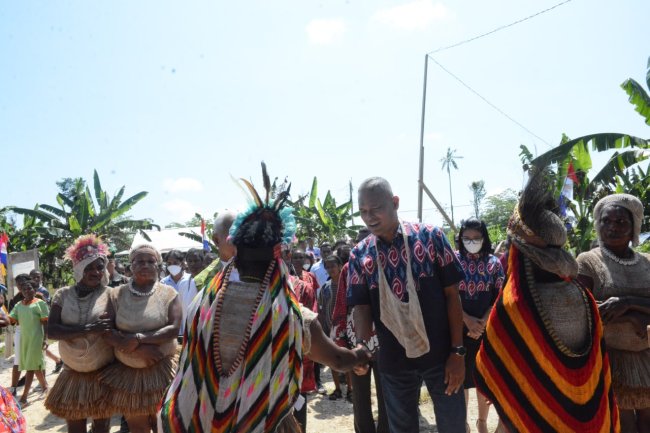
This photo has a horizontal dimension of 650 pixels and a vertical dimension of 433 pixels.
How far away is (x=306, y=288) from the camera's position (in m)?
5.09

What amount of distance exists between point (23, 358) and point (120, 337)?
507 cm

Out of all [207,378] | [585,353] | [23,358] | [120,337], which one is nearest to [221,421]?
[207,378]

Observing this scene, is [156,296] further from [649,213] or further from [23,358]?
[649,213]

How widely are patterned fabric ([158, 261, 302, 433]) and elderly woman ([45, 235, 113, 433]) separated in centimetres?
204

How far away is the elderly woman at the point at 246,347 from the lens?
239 cm

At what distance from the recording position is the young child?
316 inches

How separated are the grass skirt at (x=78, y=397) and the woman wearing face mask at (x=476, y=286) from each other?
324 centimetres

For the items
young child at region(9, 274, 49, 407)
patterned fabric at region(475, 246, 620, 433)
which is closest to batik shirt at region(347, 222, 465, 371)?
patterned fabric at region(475, 246, 620, 433)

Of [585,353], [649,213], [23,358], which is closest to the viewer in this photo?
[585,353]

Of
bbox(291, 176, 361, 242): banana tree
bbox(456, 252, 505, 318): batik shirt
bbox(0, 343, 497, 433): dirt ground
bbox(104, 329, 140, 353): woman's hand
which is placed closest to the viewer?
bbox(104, 329, 140, 353): woman's hand

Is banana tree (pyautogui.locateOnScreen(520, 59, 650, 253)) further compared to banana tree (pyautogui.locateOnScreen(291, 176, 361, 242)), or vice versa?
banana tree (pyautogui.locateOnScreen(291, 176, 361, 242))

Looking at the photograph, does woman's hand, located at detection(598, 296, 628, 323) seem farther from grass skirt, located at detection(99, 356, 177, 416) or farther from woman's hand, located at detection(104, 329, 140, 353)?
woman's hand, located at detection(104, 329, 140, 353)

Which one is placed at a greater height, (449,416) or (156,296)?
(156,296)

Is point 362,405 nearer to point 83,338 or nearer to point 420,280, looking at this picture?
point 420,280
